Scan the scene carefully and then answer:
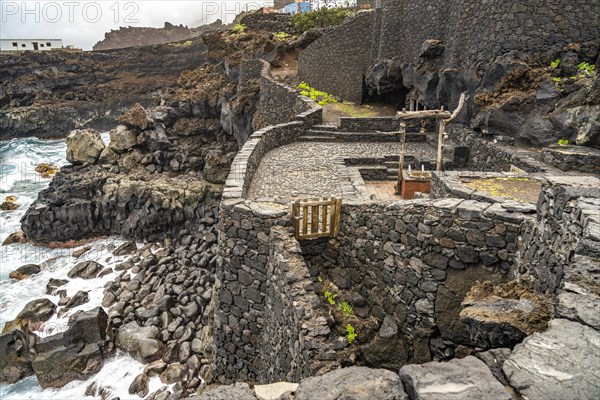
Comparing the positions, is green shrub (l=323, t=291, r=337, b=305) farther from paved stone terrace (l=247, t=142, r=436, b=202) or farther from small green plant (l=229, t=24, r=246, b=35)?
small green plant (l=229, t=24, r=246, b=35)

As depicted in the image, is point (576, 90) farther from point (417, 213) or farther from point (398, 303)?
point (398, 303)

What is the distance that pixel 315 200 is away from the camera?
8039mm

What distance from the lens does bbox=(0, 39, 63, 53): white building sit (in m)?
68.2

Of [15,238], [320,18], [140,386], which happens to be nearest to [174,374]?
[140,386]

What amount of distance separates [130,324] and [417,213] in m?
13.1

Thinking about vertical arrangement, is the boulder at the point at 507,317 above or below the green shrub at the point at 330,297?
above

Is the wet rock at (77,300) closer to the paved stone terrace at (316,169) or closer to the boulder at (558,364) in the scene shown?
the paved stone terrace at (316,169)

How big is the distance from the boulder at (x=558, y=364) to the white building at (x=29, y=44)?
88276 mm

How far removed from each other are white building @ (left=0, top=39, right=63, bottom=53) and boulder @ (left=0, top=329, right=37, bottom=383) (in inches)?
2954

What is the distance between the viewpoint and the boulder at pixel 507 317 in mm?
3514

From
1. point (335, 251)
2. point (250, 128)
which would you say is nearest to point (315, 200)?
point (335, 251)

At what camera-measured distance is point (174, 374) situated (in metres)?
12.1

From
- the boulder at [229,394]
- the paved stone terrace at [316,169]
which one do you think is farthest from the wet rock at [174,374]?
the boulder at [229,394]

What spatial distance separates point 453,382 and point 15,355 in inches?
656
